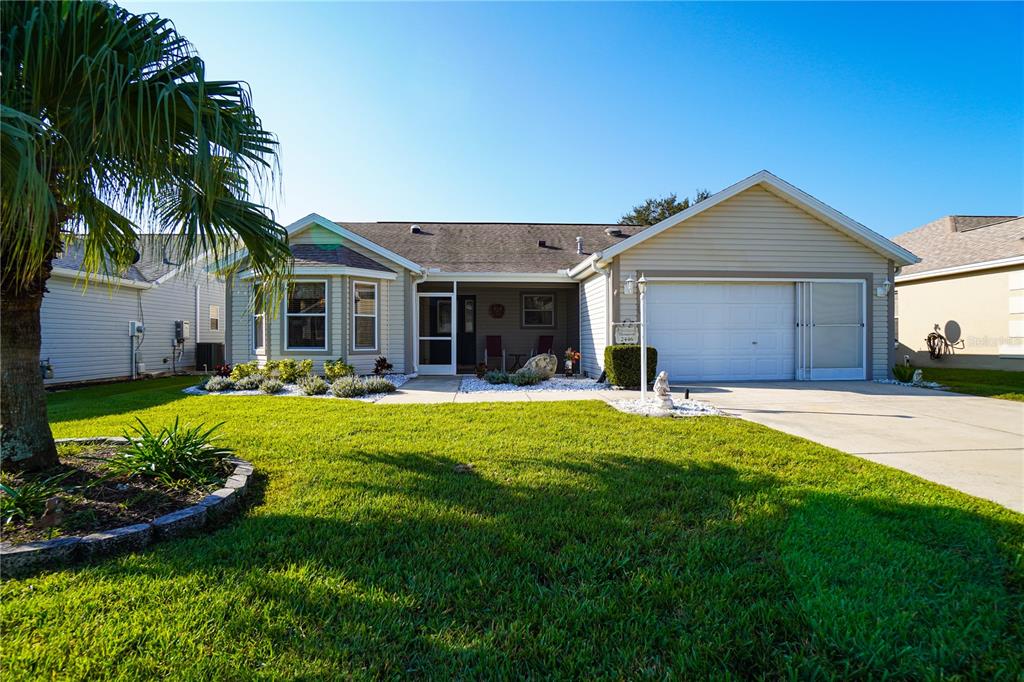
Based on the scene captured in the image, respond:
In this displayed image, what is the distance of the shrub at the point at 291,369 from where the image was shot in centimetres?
1019

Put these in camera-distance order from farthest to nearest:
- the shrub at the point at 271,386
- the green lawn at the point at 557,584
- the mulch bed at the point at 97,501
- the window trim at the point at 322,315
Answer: the window trim at the point at 322,315 < the shrub at the point at 271,386 < the mulch bed at the point at 97,501 < the green lawn at the point at 557,584

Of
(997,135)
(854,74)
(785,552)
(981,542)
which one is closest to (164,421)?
(785,552)

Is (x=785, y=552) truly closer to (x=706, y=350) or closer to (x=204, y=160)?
(x=204, y=160)

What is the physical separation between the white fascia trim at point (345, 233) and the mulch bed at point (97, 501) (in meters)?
8.42

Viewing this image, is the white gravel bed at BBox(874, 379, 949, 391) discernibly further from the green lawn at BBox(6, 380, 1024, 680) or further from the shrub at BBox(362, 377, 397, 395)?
the shrub at BBox(362, 377, 397, 395)

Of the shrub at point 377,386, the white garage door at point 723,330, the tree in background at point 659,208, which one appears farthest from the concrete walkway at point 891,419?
the tree in background at point 659,208

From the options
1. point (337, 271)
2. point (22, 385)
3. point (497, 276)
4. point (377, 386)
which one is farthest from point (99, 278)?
point (22, 385)

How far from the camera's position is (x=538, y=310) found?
15258mm

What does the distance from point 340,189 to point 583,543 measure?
6030mm

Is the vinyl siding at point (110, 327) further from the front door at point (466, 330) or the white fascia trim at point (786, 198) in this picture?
the white fascia trim at point (786, 198)

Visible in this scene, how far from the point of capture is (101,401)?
812cm

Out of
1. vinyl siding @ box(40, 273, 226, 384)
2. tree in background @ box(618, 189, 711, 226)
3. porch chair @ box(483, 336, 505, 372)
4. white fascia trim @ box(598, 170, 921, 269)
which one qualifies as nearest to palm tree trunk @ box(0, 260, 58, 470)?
vinyl siding @ box(40, 273, 226, 384)

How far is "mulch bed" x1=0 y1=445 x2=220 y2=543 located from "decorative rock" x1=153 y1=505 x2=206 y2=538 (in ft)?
0.52

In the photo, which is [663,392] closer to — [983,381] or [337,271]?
[337,271]
